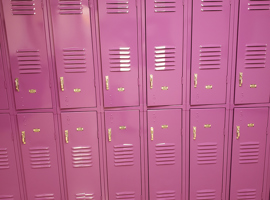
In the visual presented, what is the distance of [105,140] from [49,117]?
61 cm

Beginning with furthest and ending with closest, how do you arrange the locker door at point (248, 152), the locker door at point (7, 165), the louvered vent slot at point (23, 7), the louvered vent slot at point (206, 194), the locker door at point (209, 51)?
the louvered vent slot at point (206, 194), the locker door at point (248, 152), the locker door at point (7, 165), the locker door at point (209, 51), the louvered vent slot at point (23, 7)

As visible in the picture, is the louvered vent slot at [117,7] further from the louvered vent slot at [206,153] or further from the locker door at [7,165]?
the louvered vent slot at [206,153]

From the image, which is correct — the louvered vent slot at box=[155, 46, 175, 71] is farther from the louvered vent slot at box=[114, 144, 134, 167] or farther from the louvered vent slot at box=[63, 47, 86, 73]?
the louvered vent slot at box=[114, 144, 134, 167]

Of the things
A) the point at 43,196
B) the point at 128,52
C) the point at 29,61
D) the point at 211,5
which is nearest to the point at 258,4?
the point at 211,5

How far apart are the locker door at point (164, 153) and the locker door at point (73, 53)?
70cm

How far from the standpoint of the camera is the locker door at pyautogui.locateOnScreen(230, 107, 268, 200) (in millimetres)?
2406

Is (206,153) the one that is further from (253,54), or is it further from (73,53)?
(73,53)

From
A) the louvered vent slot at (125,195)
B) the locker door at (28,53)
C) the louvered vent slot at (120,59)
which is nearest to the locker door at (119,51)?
the louvered vent slot at (120,59)

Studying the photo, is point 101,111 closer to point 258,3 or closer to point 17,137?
point 17,137

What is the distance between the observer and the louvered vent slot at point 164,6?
216cm

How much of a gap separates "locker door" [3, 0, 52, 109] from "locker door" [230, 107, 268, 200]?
200 centimetres

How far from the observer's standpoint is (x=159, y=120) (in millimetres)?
2371

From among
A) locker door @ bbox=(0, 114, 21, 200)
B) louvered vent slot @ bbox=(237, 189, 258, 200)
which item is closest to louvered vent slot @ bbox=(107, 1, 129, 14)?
locker door @ bbox=(0, 114, 21, 200)

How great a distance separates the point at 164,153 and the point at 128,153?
0.38 meters
